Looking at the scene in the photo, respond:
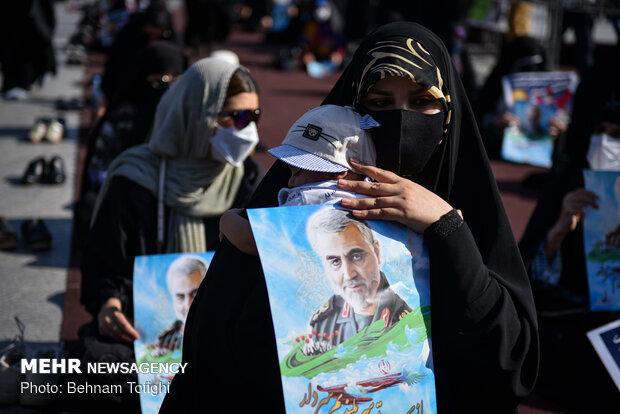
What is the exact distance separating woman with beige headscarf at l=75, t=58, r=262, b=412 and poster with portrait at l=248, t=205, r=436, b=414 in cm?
151

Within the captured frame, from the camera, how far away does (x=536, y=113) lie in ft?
25.7

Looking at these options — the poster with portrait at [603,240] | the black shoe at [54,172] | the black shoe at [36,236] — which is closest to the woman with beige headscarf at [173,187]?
the poster with portrait at [603,240]

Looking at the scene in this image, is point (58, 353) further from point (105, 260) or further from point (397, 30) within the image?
point (397, 30)

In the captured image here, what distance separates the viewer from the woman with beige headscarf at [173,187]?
305 centimetres

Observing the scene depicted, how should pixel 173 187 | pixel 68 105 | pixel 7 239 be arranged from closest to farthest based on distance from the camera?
pixel 173 187
pixel 7 239
pixel 68 105

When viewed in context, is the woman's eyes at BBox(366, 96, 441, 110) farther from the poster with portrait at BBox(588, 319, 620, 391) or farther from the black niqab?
the poster with portrait at BBox(588, 319, 620, 391)

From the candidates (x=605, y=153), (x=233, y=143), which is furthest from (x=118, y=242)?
(x=605, y=153)

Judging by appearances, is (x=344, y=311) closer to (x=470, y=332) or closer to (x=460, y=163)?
(x=470, y=332)

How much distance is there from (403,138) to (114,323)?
1.59 m

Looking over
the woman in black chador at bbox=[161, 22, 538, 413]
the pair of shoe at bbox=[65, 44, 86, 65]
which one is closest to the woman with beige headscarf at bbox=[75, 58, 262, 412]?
the woman in black chador at bbox=[161, 22, 538, 413]

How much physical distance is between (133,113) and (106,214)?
6.05ft

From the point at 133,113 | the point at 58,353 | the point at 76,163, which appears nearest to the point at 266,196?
the point at 58,353

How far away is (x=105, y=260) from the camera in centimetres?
306

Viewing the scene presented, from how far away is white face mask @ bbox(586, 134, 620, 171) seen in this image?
11.8ft
